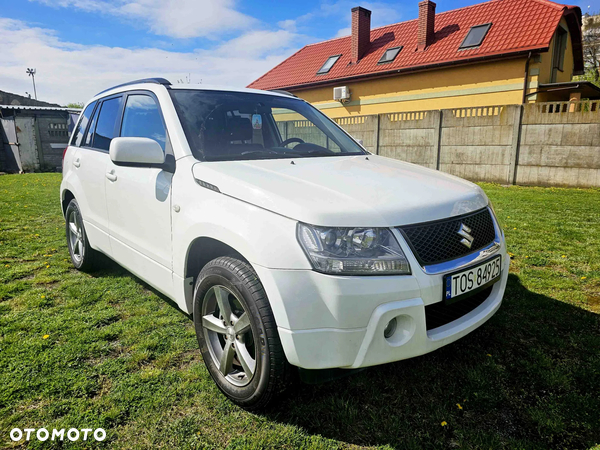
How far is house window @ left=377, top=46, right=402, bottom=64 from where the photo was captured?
68.5 feet

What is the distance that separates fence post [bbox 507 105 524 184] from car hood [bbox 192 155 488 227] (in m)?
9.97

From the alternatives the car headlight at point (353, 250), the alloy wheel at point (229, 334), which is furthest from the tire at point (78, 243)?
the car headlight at point (353, 250)

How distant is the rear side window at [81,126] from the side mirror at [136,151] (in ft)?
6.67

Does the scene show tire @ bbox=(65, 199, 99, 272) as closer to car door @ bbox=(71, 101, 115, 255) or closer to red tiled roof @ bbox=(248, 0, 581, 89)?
car door @ bbox=(71, 101, 115, 255)

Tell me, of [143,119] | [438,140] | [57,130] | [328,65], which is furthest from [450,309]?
[328,65]

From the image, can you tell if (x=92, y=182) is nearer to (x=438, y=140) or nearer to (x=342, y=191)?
(x=342, y=191)

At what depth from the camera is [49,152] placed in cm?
1731

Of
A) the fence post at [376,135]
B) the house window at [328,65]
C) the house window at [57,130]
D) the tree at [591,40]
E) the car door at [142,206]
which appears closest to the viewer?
the car door at [142,206]

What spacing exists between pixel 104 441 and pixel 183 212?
1.22 m

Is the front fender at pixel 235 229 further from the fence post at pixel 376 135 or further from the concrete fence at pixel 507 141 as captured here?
the fence post at pixel 376 135

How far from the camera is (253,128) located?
3174 millimetres

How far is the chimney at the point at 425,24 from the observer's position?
19891mm

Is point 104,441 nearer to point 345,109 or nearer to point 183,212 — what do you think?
point 183,212

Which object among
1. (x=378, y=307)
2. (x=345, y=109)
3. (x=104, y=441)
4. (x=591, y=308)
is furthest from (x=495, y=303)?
(x=345, y=109)
